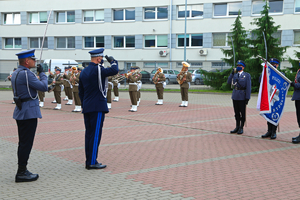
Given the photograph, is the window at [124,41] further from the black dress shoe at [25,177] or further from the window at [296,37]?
the black dress shoe at [25,177]

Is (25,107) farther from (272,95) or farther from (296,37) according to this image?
(296,37)

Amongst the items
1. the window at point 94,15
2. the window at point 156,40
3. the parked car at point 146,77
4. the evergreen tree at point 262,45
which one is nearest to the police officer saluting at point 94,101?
the evergreen tree at point 262,45

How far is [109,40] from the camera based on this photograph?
129ft

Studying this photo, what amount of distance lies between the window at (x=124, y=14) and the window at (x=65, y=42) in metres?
6.09

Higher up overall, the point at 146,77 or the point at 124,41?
the point at 124,41

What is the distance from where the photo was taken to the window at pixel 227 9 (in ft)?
113

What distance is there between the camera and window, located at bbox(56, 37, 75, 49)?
41375 mm

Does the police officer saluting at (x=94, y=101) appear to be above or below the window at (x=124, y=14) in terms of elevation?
below

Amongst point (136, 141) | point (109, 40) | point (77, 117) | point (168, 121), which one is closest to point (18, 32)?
point (109, 40)

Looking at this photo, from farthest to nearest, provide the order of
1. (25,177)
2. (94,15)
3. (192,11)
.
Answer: (94,15) → (192,11) → (25,177)

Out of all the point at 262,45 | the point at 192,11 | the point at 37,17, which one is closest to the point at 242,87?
the point at 262,45

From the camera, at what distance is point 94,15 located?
130 ft

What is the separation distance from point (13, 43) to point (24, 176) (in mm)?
41918

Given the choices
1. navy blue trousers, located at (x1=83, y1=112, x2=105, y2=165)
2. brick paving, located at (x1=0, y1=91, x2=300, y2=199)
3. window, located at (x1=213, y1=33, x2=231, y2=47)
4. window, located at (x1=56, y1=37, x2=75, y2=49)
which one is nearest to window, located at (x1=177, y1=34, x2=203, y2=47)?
window, located at (x1=213, y1=33, x2=231, y2=47)
